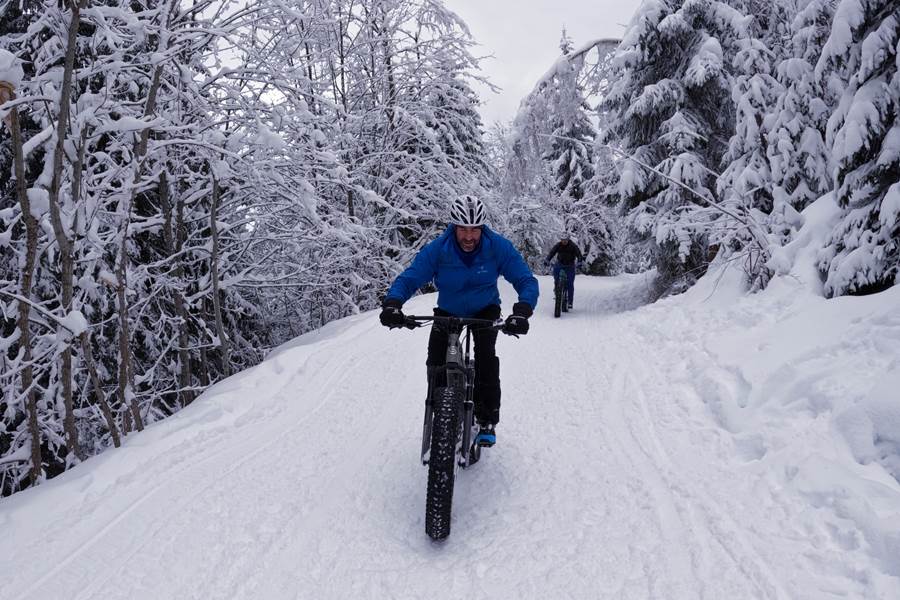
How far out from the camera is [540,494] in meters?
4.01

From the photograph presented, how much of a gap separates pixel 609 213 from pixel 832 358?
23.2 meters

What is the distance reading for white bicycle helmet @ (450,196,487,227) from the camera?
3859mm

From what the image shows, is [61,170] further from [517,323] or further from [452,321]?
[517,323]

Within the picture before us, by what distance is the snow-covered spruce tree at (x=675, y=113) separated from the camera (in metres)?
12.1

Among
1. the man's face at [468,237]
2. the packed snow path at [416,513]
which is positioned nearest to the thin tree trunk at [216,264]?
the packed snow path at [416,513]

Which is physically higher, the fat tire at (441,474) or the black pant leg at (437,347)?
the black pant leg at (437,347)

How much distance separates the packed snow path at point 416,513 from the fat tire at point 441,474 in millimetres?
132

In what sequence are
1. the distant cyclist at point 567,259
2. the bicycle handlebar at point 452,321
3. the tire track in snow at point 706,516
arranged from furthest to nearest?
1. the distant cyclist at point 567,259
2. the bicycle handlebar at point 452,321
3. the tire track in snow at point 706,516

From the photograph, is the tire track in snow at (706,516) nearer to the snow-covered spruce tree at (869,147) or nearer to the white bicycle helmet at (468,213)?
the white bicycle helmet at (468,213)

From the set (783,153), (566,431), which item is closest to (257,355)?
(566,431)

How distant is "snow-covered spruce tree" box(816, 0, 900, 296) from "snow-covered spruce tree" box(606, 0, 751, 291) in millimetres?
5335

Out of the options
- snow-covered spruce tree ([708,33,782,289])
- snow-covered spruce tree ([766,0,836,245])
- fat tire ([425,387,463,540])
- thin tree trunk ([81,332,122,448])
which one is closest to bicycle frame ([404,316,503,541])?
fat tire ([425,387,463,540])

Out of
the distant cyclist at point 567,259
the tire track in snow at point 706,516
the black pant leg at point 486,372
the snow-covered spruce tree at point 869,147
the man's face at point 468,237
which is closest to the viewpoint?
the tire track in snow at point 706,516

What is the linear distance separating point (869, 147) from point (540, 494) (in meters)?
5.50
